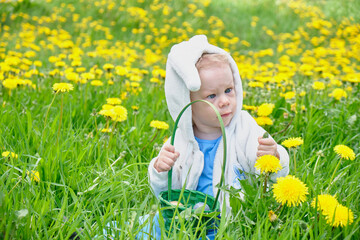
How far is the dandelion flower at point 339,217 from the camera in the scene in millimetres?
1357

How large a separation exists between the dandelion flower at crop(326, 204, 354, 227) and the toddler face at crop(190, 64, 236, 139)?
637 millimetres

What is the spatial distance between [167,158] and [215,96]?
371mm

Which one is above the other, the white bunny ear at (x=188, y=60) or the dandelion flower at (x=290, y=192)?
Answer: the white bunny ear at (x=188, y=60)

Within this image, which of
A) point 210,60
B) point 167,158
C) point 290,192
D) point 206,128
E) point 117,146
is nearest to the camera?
point 290,192

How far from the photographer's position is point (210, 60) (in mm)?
1795

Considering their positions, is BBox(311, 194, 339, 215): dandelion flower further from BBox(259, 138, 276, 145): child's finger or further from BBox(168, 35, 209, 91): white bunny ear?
BBox(168, 35, 209, 91): white bunny ear

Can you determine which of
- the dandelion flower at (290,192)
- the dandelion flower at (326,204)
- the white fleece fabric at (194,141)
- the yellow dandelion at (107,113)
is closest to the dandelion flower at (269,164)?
the dandelion flower at (290,192)

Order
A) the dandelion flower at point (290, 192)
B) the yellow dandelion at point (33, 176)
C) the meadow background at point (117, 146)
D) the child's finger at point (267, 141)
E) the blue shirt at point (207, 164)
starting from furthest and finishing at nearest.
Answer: the blue shirt at point (207, 164) < the yellow dandelion at point (33, 176) < the child's finger at point (267, 141) < the meadow background at point (117, 146) < the dandelion flower at point (290, 192)

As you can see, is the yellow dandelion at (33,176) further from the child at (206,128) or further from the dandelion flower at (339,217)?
the dandelion flower at (339,217)

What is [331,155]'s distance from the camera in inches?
88.5

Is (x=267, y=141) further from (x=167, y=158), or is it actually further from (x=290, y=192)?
(x=167, y=158)

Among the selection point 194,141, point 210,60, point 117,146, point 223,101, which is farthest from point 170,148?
point 117,146

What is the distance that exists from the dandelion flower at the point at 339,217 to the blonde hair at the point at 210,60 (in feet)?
2.60

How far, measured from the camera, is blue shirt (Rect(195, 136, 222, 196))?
6.09 ft
